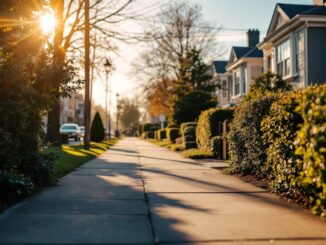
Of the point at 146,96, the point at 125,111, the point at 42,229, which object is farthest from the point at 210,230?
the point at 125,111

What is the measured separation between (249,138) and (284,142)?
8.82 ft

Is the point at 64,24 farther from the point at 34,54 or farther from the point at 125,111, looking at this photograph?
the point at 125,111

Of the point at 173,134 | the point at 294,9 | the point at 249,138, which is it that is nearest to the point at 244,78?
the point at 173,134

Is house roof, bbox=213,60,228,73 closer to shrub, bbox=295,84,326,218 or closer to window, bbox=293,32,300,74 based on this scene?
window, bbox=293,32,300,74

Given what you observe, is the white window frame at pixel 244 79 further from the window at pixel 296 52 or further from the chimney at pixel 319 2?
the window at pixel 296 52

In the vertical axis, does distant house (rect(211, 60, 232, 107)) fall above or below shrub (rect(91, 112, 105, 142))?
above

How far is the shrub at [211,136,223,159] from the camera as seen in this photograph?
1634 centimetres

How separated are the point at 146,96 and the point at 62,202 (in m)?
40.7

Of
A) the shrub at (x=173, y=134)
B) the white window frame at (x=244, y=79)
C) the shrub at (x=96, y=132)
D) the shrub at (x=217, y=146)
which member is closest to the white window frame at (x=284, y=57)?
the shrub at (x=173, y=134)

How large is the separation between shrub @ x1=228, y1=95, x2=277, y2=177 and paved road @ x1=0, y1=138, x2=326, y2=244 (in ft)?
2.68

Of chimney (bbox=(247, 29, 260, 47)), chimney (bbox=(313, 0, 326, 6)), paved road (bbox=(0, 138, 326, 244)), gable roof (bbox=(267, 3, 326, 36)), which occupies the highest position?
chimney (bbox=(247, 29, 260, 47))

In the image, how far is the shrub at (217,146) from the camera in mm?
16344

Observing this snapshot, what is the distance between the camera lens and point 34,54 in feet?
30.0

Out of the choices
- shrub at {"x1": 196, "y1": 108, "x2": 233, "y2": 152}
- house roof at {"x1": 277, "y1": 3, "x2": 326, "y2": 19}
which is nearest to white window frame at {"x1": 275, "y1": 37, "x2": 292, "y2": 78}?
house roof at {"x1": 277, "y1": 3, "x2": 326, "y2": 19}
